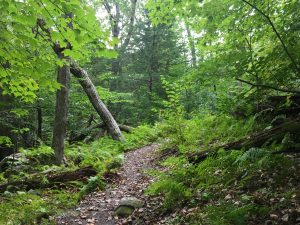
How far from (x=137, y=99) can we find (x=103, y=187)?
12.4 metres

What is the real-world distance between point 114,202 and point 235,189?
286 cm

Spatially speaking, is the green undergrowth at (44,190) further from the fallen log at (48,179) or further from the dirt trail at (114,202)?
the dirt trail at (114,202)

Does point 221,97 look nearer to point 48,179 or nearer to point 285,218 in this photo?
point 285,218

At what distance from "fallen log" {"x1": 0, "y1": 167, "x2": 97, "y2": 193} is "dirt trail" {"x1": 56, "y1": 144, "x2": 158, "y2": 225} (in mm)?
1025

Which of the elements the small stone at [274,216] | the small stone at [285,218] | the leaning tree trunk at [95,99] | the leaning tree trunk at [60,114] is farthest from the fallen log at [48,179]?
the small stone at [285,218]

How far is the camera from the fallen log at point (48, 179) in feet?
25.2

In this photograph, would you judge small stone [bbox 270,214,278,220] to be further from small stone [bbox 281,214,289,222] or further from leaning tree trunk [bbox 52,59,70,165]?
leaning tree trunk [bbox 52,59,70,165]

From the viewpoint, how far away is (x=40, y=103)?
12.7 m

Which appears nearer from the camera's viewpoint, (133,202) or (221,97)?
(133,202)

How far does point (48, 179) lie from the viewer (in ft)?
26.4

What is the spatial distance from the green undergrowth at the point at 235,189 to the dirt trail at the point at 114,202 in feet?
1.69

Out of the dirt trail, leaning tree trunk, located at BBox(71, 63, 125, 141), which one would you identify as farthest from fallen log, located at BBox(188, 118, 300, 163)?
leaning tree trunk, located at BBox(71, 63, 125, 141)

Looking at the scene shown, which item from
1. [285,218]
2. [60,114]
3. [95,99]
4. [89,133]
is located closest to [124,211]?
[285,218]

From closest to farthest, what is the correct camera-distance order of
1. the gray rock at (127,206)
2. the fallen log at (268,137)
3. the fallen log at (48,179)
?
1. the fallen log at (268,137)
2. the gray rock at (127,206)
3. the fallen log at (48,179)
